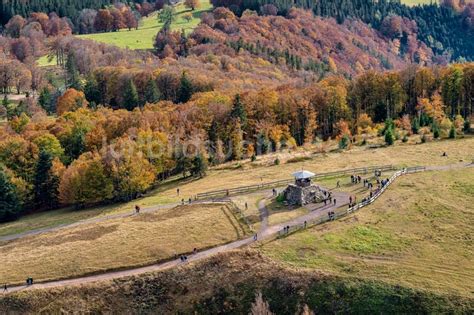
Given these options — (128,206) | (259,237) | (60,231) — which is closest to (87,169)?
(128,206)

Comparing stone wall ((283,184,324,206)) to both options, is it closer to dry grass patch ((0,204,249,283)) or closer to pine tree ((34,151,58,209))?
dry grass patch ((0,204,249,283))

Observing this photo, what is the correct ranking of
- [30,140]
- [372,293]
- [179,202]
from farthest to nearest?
[30,140]
[179,202]
[372,293]

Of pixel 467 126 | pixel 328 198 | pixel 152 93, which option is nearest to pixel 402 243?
pixel 328 198

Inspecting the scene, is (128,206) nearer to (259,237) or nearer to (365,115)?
(259,237)

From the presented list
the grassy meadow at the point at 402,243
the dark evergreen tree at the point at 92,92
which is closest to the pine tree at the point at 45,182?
the grassy meadow at the point at 402,243

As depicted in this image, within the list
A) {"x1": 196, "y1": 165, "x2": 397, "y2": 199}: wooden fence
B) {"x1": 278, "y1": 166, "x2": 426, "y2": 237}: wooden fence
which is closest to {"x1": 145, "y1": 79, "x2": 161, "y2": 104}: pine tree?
{"x1": 196, "y1": 165, "x2": 397, "y2": 199}: wooden fence

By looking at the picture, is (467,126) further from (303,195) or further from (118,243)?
(118,243)
